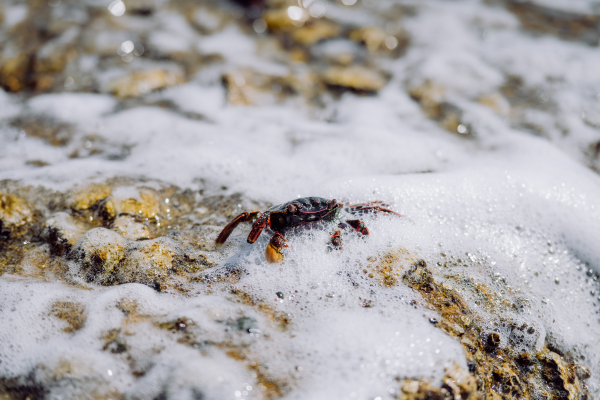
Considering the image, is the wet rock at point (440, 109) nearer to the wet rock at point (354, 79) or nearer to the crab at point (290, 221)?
the wet rock at point (354, 79)

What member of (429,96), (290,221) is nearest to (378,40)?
(429,96)

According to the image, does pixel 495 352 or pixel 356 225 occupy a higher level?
pixel 356 225

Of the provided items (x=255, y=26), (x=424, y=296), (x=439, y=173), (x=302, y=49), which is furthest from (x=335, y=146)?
(x=255, y=26)

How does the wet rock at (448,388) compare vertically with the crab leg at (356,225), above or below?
below

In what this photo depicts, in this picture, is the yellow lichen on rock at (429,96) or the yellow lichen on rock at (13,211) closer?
the yellow lichen on rock at (13,211)

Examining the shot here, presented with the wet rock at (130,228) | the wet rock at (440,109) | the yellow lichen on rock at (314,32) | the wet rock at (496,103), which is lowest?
the wet rock at (130,228)

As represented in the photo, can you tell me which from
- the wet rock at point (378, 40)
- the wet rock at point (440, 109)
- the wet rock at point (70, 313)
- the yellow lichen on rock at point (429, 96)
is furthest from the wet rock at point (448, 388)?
the wet rock at point (378, 40)

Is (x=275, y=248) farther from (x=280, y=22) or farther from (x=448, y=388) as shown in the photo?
(x=280, y=22)
